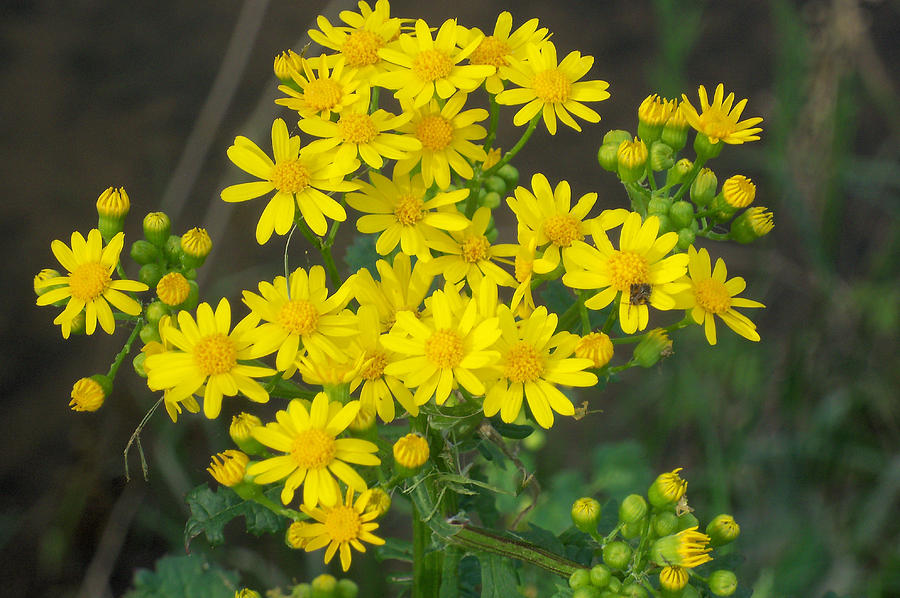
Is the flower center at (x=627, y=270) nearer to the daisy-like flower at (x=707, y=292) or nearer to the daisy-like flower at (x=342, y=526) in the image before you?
the daisy-like flower at (x=707, y=292)

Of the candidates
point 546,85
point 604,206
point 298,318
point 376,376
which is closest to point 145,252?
point 298,318

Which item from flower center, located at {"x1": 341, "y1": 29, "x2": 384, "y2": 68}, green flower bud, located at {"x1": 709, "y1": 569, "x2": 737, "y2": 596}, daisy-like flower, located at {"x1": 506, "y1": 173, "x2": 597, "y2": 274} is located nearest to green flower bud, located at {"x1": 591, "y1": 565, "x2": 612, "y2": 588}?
green flower bud, located at {"x1": 709, "y1": 569, "x2": 737, "y2": 596}

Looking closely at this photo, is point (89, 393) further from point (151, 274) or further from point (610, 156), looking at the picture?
point (610, 156)

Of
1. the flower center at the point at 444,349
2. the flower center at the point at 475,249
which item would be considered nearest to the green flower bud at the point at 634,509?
the flower center at the point at 444,349

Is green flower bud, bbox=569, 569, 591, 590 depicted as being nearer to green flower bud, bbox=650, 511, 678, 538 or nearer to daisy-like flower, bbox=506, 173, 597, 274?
green flower bud, bbox=650, 511, 678, 538

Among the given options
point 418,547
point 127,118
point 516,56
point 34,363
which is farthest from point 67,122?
point 418,547

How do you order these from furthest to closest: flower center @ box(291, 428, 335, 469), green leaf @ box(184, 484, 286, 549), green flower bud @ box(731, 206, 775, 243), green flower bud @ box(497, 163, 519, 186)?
green flower bud @ box(497, 163, 519, 186)
green flower bud @ box(731, 206, 775, 243)
green leaf @ box(184, 484, 286, 549)
flower center @ box(291, 428, 335, 469)
